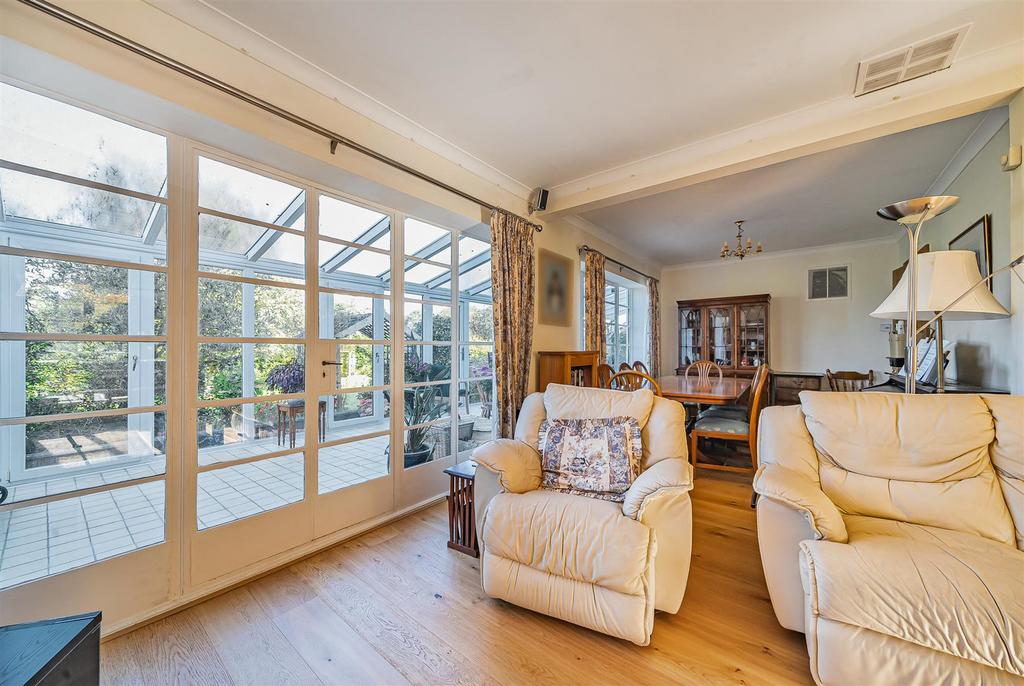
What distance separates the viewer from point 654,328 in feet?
20.3

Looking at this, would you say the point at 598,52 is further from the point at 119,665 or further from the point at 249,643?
the point at 119,665

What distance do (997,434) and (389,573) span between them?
2787 mm

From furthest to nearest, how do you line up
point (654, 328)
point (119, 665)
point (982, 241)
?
point (654, 328) → point (982, 241) → point (119, 665)

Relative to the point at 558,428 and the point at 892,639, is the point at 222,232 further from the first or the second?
the point at 892,639

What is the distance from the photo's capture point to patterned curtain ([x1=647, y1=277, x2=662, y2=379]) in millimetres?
6098

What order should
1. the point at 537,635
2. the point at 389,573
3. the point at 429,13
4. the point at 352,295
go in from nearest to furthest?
the point at 537,635 < the point at 429,13 < the point at 389,573 < the point at 352,295

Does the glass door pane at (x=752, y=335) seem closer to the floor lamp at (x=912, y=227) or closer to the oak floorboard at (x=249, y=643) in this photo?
the floor lamp at (x=912, y=227)

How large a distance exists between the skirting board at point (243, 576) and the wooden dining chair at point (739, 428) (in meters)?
2.44

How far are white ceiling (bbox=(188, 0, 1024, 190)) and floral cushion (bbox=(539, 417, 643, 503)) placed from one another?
6.06 feet

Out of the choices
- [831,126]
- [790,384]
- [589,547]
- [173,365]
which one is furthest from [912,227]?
[790,384]

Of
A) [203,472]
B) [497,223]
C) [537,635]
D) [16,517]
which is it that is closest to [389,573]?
[537,635]

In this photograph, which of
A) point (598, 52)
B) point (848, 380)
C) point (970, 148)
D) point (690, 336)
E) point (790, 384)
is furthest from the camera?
point (690, 336)

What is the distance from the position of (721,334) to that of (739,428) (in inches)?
130

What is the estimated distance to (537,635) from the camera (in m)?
1.58
